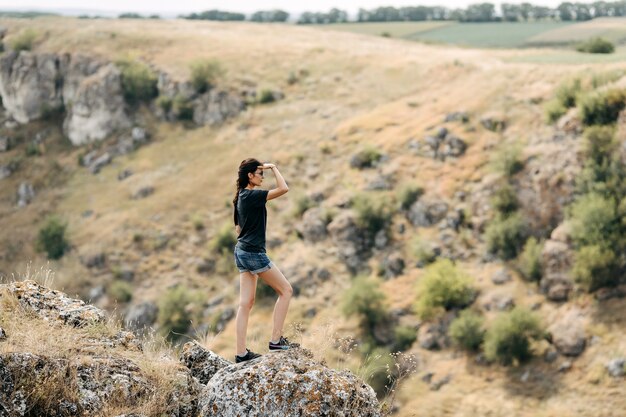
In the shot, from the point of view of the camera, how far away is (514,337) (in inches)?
1054

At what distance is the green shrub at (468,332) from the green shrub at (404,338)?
1.76 metres

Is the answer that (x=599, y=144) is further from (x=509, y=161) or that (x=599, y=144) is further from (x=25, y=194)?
(x=25, y=194)

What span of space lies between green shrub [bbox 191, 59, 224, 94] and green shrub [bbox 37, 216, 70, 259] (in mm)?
17232

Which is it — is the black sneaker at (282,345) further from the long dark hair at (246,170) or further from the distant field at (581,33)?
the distant field at (581,33)

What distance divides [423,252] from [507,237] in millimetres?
4155

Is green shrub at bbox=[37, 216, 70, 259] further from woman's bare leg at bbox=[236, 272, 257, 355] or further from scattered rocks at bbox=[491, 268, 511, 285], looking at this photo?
woman's bare leg at bbox=[236, 272, 257, 355]

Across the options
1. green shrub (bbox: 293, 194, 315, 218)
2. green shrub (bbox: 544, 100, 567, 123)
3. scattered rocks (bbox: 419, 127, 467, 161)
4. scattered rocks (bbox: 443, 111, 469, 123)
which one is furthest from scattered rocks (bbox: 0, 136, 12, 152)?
green shrub (bbox: 544, 100, 567, 123)

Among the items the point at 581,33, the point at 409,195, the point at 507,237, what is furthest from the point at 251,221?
the point at 581,33

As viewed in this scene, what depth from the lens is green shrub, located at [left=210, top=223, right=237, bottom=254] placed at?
41562 millimetres

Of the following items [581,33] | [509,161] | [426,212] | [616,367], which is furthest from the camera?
[581,33]

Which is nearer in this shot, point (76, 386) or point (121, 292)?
point (76, 386)

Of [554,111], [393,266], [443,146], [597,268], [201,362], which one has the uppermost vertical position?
[201,362]

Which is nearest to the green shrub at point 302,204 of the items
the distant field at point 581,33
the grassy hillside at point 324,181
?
the grassy hillside at point 324,181

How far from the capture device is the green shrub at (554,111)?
35.5 metres
